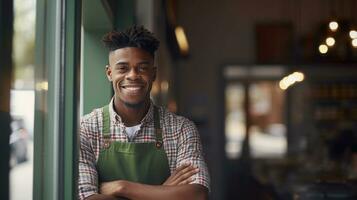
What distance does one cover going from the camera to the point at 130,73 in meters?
2.25

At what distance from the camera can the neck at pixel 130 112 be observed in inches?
91.0

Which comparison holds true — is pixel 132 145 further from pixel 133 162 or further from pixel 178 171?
pixel 178 171

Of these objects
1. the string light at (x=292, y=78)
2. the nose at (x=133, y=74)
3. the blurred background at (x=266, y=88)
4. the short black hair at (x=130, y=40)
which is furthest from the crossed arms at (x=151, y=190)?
the string light at (x=292, y=78)

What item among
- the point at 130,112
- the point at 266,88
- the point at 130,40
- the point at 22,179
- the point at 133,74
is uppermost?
the point at 266,88

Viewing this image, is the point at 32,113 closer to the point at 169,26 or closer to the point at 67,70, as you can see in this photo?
the point at 67,70

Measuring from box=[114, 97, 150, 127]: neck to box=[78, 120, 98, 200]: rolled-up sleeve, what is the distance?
16 cm

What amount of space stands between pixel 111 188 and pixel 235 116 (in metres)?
7.35

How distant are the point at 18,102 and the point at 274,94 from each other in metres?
8.13

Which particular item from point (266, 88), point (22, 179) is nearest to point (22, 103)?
point (22, 179)

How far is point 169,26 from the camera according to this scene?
5867 mm

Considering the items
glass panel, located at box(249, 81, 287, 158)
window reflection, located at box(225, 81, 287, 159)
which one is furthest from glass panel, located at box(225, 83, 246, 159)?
glass panel, located at box(249, 81, 287, 158)

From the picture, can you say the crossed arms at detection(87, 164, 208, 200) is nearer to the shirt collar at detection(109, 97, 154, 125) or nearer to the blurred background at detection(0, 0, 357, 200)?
the shirt collar at detection(109, 97, 154, 125)

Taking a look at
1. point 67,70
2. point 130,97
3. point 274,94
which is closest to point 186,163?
point 130,97

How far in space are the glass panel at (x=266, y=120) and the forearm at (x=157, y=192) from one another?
7317 mm
